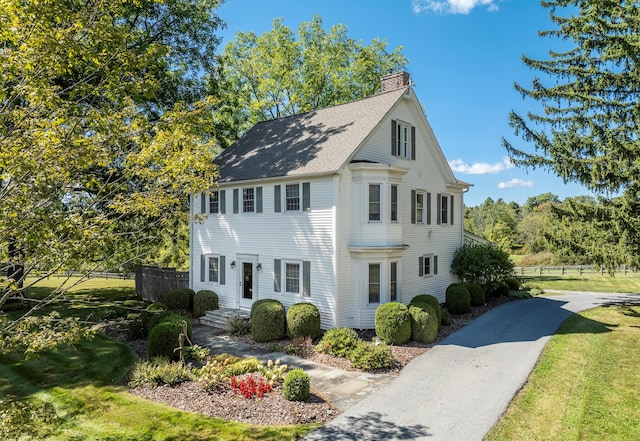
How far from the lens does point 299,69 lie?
34.6 metres

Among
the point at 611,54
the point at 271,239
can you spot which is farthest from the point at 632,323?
the point at 271,239

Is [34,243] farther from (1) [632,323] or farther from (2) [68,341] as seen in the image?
(1) [632,323]

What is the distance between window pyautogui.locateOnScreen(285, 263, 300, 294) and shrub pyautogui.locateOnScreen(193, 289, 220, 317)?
15.2 feet

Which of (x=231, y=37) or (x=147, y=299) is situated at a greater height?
(x=231, y=37)

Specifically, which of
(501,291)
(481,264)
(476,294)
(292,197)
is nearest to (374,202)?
(292,197)

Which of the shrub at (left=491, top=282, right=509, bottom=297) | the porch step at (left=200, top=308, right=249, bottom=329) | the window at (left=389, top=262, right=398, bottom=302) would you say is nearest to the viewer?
the window at (left=389, top=262, right=398, bottom=302)

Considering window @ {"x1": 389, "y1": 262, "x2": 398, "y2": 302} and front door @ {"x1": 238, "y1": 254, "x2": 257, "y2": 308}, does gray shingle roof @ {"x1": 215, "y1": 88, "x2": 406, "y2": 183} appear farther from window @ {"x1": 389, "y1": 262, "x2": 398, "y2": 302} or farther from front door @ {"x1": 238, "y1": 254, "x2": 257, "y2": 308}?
window @ {"x1": 389, "y1": 262, "x2": 398, "y2": 302}

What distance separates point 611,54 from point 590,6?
9.18 feet

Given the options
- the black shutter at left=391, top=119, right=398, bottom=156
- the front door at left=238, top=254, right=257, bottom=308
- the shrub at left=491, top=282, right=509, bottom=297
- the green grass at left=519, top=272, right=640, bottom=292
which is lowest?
the green grass at left=519, top=272, right=640, bottom=292

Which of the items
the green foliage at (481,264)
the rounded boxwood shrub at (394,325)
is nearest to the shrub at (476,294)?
the green foliage at (481,264)

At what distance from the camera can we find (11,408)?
201 inches

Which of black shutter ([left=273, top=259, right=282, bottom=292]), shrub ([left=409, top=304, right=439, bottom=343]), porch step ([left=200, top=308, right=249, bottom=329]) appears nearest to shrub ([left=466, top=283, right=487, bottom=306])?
shrub ([left=409, top=304, right=439, bottom=343])

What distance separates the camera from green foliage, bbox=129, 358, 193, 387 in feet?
36.7

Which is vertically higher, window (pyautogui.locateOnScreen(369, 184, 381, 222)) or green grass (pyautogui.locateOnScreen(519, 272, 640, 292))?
window (pyautogui.locateOnScreen(369, 184, 381, 222))
